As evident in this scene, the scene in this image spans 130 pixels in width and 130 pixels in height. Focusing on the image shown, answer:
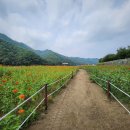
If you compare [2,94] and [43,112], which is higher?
[2,94]

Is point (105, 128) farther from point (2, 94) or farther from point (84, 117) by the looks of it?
point (2, 94)

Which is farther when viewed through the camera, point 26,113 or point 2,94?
point 2,94

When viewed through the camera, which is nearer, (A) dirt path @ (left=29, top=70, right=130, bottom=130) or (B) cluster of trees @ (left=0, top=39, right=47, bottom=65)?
(A) dirt path @ (left=29, top=70, right=130, bottom=130)

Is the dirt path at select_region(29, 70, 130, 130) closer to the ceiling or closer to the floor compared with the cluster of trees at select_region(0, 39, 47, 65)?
closer to the floor

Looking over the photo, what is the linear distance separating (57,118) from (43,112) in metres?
1.02

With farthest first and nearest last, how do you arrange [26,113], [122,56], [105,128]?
[122,56] → [26,113] → [105,128]

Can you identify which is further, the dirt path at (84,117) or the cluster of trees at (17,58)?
the cluster of trees at (17,58)

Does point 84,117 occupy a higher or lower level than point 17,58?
lower

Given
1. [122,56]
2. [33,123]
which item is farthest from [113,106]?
[122,56]

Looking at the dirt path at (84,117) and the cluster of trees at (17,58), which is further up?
the cluster of trees at (17,58)

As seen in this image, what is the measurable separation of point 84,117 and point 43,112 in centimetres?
166

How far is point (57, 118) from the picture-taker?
759 centimetres

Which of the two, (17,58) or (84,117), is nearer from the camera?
(84,117)

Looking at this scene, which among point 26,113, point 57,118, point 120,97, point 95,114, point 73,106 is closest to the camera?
point 26,113
